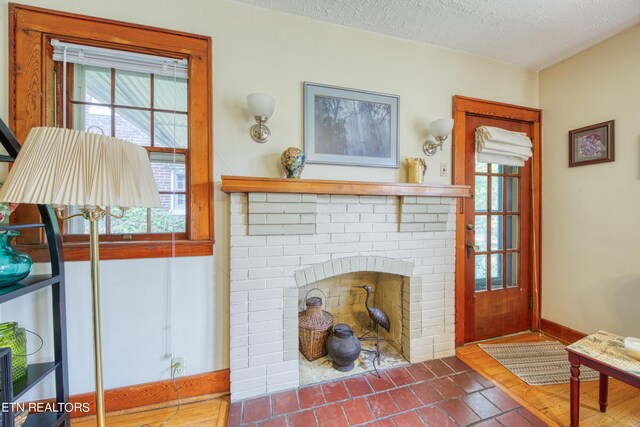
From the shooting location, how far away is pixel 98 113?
4.82 feet

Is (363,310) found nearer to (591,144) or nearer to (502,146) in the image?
(502,146)

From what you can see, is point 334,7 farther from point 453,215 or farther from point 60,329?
point 60,329

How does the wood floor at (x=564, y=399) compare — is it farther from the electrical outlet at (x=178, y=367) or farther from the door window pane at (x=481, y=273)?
the electrical outlet at (x=178, y=367)

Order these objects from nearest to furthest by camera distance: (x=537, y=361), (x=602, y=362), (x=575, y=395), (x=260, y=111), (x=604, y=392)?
(x=602, y=362) < (x=575, y=395) < (x=604, y=392) < (x=260, y=111) < (x=537, y=361)

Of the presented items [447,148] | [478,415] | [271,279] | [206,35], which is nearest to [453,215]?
[447,148]

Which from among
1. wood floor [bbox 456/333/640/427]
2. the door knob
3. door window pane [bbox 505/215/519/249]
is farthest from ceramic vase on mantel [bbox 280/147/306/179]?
door window pane [bbox 505/215/519/249]

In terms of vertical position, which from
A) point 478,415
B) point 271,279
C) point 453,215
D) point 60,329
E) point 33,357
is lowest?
point 478,415

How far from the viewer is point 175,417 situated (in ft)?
4.68

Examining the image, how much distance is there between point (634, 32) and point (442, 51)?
4.28ft

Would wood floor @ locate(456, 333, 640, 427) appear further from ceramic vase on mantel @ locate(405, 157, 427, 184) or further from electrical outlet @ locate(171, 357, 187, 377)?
electrical outlet @ locate(171, 357, 187, 377)

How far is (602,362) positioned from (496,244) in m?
1.20

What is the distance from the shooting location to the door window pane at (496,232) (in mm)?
2250

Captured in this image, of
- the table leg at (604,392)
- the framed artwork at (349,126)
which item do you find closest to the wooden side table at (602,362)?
the table leg at (604,392)

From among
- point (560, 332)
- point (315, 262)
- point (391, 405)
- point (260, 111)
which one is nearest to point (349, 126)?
point (260, 111)
